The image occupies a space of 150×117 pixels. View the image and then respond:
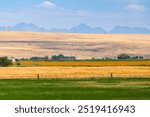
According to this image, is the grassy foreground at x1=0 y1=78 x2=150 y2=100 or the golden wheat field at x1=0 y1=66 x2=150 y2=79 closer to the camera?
the grassy foreground at x1=0 y1=78 x2=150 y2=100

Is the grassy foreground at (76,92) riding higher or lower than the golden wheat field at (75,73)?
higher

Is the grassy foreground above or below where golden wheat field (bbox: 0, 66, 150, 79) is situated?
above

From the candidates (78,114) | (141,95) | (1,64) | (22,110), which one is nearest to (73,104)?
(78,114)

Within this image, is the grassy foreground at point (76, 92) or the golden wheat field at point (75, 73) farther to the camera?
the golden wheat field at point (75, 73)

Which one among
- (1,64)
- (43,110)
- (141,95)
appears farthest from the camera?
(1,64)

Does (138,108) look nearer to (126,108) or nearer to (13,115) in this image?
(126,108)

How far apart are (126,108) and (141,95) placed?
19498 mm

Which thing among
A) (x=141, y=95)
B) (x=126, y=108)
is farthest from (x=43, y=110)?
(x=141, y=95)

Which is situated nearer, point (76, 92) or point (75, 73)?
point (76, 92)

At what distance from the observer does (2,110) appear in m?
16.8

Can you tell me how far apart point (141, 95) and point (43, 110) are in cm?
2072

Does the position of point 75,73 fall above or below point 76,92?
below

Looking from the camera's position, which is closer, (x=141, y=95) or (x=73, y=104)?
(x=73, y=104)

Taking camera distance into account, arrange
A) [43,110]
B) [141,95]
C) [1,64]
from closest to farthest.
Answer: [43,110] → [141,95] → [1,64]
